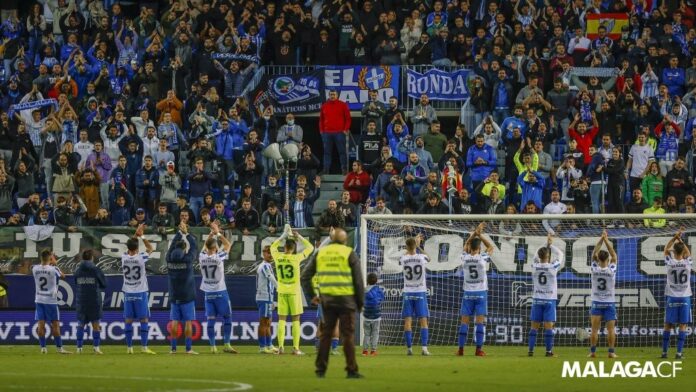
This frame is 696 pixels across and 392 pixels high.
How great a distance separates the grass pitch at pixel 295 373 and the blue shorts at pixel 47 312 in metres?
0.72

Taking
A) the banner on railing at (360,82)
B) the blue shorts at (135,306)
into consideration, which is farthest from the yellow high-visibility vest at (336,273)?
the banner on railing at (360,82)

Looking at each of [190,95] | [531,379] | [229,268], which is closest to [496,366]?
[531,379]

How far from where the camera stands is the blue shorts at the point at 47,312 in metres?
27.7

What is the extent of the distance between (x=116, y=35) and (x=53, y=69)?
2.21m

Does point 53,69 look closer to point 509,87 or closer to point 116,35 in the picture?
point 116,35

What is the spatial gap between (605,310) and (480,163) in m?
7.55

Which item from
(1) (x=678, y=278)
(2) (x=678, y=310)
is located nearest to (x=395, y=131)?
(1) (x=678, y=278)

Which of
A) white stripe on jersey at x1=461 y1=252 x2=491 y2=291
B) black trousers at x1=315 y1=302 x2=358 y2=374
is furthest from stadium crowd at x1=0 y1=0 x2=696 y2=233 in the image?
black trousers at x1=315 y1=302 x2=358 y2=374

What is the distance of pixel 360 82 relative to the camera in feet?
121

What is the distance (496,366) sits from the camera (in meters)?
23.5

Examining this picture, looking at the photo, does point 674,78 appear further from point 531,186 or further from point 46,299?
point 46,299

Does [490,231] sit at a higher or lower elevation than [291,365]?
higher

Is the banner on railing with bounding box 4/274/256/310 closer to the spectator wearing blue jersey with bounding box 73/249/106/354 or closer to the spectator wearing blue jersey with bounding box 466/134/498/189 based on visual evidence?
the spectator wearing blue jersey with bounding box 73/249/106/354

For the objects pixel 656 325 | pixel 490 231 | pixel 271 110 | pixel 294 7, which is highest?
pixel 294 7
